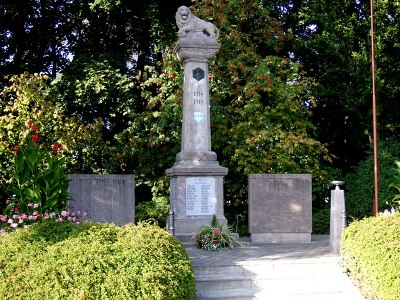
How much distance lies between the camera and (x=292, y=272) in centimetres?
820

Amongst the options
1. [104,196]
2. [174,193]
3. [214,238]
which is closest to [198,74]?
[174,193]

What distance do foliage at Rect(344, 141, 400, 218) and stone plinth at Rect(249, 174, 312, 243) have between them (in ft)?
12.4

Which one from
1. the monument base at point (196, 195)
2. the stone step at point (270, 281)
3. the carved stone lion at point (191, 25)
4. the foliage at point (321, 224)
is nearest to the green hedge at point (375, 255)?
the stone step at point (270, 281)

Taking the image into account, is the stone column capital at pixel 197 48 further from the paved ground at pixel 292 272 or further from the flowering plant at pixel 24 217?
the flowering plant at pixel 24 217

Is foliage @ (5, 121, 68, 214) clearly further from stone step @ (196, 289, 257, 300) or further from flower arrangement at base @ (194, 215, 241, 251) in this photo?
stone step @ (196, 289, 257, 300)

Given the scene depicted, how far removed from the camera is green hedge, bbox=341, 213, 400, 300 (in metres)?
6.64

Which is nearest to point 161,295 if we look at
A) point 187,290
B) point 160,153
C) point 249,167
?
point 187,290

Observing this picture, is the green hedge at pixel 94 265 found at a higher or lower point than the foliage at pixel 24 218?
lower

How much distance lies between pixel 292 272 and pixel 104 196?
510 centimetres

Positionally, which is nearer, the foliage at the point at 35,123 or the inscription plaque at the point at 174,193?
the inscription plaque at the point at 174,193

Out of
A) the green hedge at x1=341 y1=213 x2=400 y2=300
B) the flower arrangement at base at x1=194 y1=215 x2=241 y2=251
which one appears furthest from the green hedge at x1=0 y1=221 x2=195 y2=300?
the flower arrangement at base at x1=194 y1=215 x2=241 y2=251

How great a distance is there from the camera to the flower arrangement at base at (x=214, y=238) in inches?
395

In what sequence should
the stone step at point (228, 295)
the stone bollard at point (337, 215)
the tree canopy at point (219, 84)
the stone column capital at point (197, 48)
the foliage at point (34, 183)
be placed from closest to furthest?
the stone step at point (228, 295) < the foliage at point (34, 183) < the stone bollard at point (337, 215) < the stone column capital at point (197, 48) < the tree canopy at point (219, 84)

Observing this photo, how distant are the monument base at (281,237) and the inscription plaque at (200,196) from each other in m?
1.54
